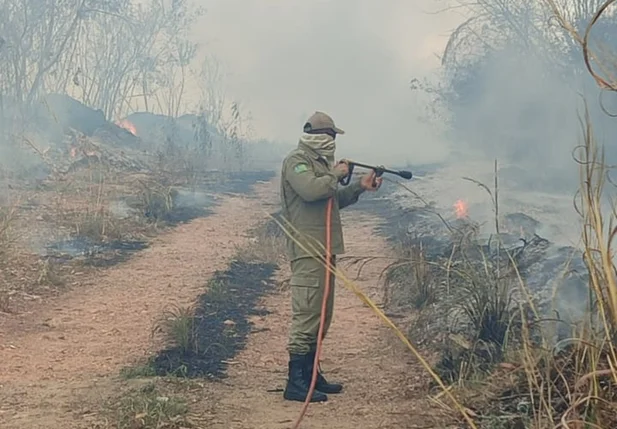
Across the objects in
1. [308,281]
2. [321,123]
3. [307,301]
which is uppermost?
[321,123]

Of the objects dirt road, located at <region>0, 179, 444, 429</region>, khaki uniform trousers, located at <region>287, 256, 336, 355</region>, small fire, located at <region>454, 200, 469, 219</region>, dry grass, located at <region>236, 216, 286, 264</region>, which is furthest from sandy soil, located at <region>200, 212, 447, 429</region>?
small fire, located at <region>454, 200, 469, 219</region>

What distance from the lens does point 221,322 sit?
6879 millimetres

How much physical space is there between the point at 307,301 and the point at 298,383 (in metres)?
0.46

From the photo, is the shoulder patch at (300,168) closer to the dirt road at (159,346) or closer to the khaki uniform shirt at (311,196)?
the khaki uniform shirt at (311,196)

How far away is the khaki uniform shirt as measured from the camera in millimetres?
4648

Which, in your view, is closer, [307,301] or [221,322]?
[307,301]

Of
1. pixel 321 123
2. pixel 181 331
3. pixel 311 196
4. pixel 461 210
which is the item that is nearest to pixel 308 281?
pixel 311 196

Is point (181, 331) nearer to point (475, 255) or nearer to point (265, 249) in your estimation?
point (475, 255)

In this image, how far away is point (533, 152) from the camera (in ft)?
66.6

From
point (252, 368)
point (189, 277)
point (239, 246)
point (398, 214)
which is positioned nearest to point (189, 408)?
point (252, 368)

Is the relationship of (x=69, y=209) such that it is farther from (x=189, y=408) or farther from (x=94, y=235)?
(x=189, y=408)

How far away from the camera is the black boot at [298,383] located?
4.69 meters

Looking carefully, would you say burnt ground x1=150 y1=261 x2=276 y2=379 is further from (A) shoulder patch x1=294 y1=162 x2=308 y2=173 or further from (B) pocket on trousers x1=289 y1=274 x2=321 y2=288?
(A) shoulder patch x1=294 y1=162 x2=308 y2=173

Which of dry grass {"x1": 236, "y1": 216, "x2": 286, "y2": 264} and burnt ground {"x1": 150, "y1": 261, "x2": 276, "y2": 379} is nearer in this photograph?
burnt ground {"x1": 150, "y1": 261, "x2": 276, "y2": 379}
